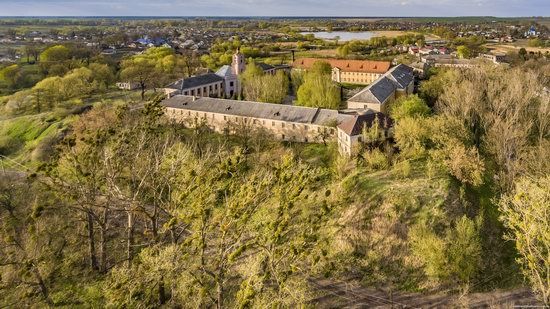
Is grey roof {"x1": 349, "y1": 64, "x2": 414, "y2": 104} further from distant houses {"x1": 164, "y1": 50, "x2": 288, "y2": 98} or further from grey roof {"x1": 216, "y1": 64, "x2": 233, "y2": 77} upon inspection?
grey roof {"x1": 216, "y1": 64, "x2": 233, "y2": 77}

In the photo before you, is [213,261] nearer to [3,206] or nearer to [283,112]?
[3,206]

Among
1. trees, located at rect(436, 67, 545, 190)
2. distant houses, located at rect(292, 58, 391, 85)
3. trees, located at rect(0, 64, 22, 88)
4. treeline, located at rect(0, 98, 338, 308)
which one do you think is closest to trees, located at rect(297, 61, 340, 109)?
trees, located at rect(436, 67, 545, 190)

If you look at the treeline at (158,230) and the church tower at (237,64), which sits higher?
the church tower at (237,64)

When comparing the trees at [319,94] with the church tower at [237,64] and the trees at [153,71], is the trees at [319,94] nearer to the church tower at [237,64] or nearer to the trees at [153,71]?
the church tower at [237,64]

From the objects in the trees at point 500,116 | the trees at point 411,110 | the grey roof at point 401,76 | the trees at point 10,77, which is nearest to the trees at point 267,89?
the grey roof at point 401,76

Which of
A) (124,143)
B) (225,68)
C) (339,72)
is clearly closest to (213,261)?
(124,143)

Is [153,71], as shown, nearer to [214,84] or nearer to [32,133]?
[214,84]
